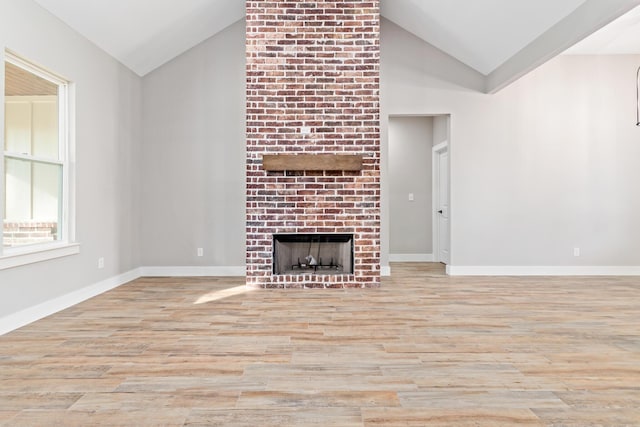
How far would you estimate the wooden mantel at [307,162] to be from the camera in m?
4.97

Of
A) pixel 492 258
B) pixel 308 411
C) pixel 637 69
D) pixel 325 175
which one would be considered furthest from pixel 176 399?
pixel 637 69

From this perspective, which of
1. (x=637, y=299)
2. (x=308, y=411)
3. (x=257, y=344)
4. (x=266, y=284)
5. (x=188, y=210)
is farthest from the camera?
(x=188, y=210)

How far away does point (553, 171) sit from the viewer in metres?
5.93

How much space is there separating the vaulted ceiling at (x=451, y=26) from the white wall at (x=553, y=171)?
0.46 metres

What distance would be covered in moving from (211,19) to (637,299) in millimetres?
5723

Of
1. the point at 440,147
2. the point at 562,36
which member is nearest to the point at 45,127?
the point at 562,36

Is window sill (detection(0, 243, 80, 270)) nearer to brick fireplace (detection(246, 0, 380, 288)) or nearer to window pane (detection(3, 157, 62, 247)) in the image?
window pane (detection(3, 157, 62, 247))

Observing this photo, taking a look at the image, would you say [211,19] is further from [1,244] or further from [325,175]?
[1,244]

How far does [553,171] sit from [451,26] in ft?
7.92

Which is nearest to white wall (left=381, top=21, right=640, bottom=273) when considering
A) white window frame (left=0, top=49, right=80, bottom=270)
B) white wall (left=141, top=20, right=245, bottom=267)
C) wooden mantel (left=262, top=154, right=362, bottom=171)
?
wooden mantel (left=262, top=154, right=362, bottom=171)

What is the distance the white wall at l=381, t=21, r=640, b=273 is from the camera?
5902mm

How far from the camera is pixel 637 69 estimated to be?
19.5 ft

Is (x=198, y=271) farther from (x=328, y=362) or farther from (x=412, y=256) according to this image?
(x=328, y=362)

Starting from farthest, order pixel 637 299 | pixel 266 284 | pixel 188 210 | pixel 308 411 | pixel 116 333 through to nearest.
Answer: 1. pixel 188 210
2. pixel 266 284
3. pixel 637 299
4. pixel 116 333
5. pixel 308 411
